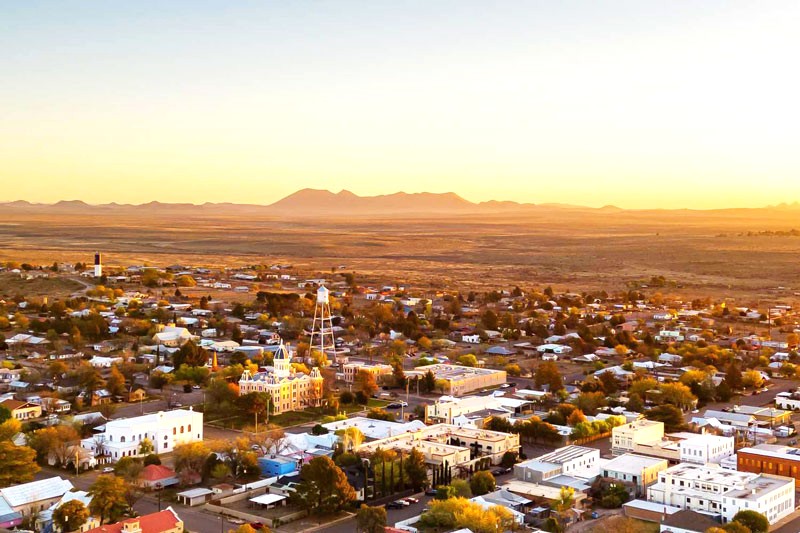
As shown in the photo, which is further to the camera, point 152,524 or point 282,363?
point 282,363

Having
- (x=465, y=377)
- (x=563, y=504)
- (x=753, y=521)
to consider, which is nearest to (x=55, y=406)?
(x=465, y=377)

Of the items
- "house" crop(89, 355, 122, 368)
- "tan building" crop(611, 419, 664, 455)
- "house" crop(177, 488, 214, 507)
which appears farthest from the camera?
"house" crop(89, 355, 122, 368)

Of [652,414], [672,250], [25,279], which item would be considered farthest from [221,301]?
[672,250]

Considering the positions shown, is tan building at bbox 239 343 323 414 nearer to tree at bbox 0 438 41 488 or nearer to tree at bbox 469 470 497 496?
tree at bbox 0 438 41 488

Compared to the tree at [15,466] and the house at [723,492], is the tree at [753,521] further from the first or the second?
the tree at [15,466]

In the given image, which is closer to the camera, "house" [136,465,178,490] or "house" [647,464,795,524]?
"house" [647,464,795,524]

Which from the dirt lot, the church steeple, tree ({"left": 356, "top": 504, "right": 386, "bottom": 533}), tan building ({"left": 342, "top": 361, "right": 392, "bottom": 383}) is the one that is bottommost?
the dirt lot

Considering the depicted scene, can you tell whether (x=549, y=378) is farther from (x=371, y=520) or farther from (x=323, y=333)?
(x=371, y=520)

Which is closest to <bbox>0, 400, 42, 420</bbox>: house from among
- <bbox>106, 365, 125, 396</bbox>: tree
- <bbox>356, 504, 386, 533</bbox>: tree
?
<bbox>106, 365, 125, 396</bbox>: tree

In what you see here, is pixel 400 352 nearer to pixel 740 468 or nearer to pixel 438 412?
pixel 438 412
